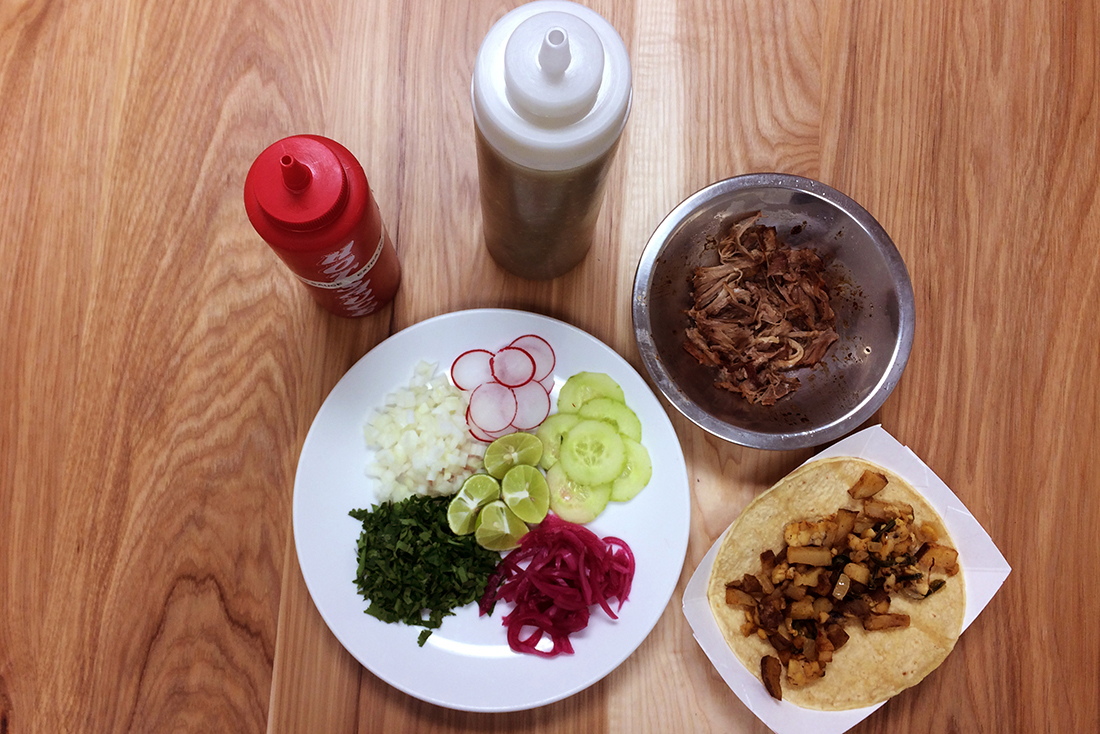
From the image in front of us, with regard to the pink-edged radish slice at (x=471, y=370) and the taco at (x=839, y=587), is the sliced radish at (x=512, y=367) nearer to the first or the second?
the pink-edged radish slice at (x=471, y=370)

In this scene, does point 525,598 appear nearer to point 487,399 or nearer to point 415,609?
point 415,609

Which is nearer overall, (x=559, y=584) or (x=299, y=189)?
A: (x=299, y=189)

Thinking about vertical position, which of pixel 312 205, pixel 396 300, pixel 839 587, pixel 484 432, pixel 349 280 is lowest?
pixel 839 587

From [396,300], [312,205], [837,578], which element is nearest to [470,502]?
[396,300]

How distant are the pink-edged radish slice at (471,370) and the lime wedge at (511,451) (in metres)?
0.14

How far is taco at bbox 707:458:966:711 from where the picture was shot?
1515mm

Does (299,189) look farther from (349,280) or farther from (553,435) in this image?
(553,435)

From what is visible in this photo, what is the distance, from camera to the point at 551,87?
3.08 feet

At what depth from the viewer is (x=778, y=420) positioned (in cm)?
155

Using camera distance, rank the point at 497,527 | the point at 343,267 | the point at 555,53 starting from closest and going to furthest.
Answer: the point at 555,53 < the point at 343,267 < the point at 497,527

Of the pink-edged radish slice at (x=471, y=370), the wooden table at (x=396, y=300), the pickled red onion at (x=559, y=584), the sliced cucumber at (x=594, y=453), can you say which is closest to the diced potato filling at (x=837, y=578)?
the wooden table at (x=396, y=300)

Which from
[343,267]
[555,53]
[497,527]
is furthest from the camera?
[497,527]

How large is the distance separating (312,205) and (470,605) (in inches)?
36.7

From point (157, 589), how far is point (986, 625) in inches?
78.4
